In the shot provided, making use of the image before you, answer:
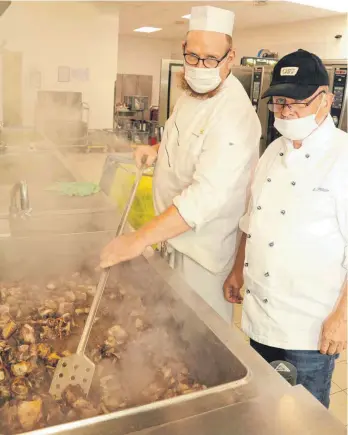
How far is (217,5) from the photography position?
243 inches

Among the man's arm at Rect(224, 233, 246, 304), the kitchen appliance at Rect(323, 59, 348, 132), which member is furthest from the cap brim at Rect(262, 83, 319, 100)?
the kitchen appliance at Rect(323, 59, 348, 132)

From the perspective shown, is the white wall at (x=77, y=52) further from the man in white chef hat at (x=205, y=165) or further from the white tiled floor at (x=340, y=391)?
the white tiled floor at (x=340, y=391)

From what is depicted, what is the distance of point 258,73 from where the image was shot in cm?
556

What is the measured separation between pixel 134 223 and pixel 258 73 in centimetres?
377

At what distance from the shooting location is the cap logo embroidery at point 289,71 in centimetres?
129

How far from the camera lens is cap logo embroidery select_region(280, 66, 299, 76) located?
129 cm

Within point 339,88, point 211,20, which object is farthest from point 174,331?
point 339,88

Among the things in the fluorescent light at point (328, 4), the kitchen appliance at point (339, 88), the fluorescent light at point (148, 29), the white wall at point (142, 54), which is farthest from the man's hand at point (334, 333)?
the white wall at point (142, 54)

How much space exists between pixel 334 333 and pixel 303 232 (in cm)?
30

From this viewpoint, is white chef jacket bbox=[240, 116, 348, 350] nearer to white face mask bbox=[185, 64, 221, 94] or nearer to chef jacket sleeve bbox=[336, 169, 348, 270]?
chef jacket sleeve bbox=[336, 169, 348, 270]

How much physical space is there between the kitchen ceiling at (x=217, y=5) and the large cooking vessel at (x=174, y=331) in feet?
17.2

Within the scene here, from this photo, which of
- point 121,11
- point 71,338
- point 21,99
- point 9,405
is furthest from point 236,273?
point 121,11

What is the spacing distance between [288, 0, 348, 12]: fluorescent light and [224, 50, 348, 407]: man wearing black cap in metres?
5.00

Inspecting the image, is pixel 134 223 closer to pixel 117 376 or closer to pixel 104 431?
pixel 117 376
